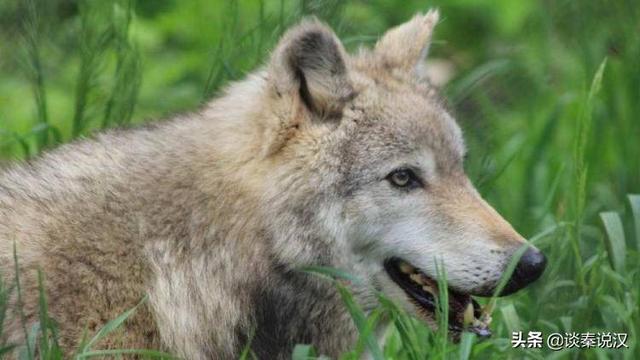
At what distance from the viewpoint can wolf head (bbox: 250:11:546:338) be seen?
15.8 ft

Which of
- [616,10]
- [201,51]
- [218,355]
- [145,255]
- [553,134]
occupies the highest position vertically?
[201,51]

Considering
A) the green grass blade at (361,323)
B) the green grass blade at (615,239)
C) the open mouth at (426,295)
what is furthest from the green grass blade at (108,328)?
the green grass blade at (615,239)

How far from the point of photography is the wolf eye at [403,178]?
491cm

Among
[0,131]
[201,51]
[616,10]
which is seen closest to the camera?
[0,131]

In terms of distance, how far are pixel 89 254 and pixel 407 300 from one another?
3.51ft

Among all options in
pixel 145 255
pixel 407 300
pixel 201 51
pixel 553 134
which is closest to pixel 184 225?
pixel 145 255

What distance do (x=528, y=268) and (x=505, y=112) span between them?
2.50 m

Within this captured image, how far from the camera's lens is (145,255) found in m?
4.78

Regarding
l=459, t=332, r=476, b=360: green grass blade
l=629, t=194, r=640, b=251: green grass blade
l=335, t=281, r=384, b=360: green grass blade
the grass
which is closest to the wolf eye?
the grass

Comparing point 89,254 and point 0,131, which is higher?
point 0,131

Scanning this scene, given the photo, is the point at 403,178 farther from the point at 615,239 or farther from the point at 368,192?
the point at 615,239

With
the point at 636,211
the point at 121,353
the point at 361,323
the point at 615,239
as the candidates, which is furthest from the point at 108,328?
the point at 636,211

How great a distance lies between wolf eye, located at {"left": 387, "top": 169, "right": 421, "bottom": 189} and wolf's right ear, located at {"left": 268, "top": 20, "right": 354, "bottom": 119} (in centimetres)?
28

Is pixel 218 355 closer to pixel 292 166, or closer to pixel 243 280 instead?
pixel 243 280
